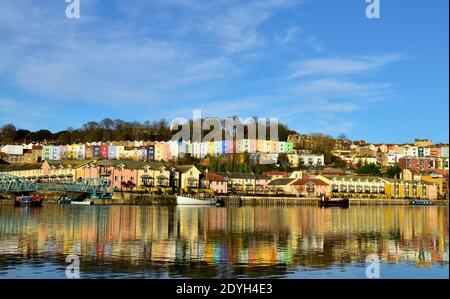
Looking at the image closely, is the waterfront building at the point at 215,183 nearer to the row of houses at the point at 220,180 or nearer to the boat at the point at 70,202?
the row of houses at the point at 220,180

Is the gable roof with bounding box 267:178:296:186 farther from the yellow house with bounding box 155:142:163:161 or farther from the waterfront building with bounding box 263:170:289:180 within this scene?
the yellow house with bounding box 155:142:163:161

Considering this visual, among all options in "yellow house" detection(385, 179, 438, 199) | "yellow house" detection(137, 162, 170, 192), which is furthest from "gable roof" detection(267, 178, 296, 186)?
"yellow house" detection(137, 162, 170, 192)

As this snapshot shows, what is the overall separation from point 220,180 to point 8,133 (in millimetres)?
81367

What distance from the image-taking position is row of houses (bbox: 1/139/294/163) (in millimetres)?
117312

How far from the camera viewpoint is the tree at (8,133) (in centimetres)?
14529

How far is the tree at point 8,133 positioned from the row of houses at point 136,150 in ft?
51.5

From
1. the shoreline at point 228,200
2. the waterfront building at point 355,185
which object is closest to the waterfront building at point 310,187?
the waterfront building at point 355,185

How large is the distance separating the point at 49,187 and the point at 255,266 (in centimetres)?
5883

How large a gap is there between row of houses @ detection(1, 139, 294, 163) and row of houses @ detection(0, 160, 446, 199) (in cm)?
→ 1648

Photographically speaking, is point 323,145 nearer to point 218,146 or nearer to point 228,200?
point 218,146

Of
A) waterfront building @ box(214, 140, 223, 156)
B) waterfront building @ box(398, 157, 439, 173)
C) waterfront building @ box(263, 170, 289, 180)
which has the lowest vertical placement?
waterfront building @ box(263, 170, 289, 180)

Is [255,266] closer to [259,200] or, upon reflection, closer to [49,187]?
[49,187]

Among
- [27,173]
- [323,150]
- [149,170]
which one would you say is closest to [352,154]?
[323,150]

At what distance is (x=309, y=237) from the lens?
2575 centimetres
